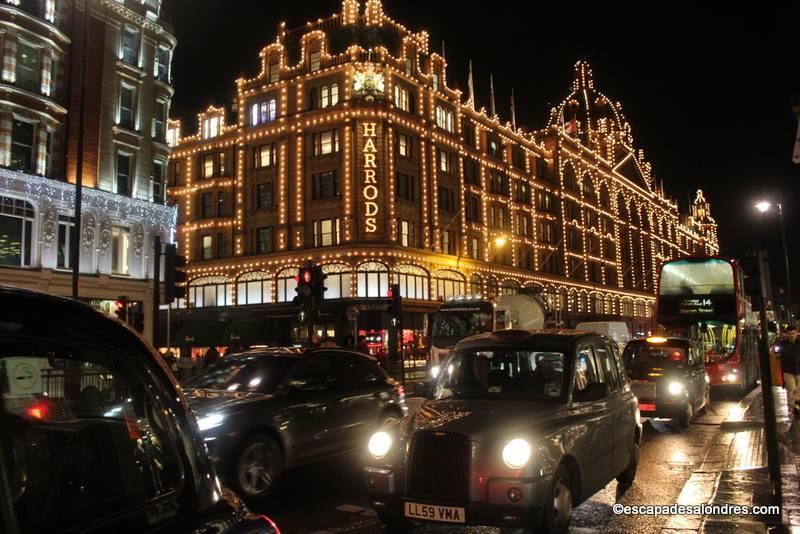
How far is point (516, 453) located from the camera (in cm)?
548

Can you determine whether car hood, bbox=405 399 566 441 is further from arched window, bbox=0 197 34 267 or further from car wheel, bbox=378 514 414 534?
arched window, bbox=0 197 34 267

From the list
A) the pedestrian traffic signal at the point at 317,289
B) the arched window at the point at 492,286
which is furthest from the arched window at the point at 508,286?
the pedestrian traffic signal at the point at 317,289

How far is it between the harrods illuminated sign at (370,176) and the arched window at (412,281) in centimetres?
353

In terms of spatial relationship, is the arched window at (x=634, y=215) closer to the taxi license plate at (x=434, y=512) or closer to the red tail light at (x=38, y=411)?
the taxi license plate at (x=434, y=512)

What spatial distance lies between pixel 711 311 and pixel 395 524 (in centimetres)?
1723

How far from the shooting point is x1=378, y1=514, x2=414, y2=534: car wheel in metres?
5.76

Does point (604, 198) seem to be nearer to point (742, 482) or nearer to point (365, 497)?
point (742, 482)

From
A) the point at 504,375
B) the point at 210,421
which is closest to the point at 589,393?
the point at 504,375

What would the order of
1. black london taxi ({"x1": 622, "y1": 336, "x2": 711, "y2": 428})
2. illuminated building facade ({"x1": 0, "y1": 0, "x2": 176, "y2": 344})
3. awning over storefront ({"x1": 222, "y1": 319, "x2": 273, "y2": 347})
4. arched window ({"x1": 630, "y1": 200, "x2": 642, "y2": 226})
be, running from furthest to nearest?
arched window ({"x1": 630, "y1": 200, "x2": 642, "y2": 226}) → awning over storefront ({"x1": 222, "y1": 319, "x2": 273, "y2": 347}) → illuminated building facade ({"x1": 0, "y1": 0, "x2": 176, "y2": 344}) → black london taxi ({"x1": 622, "y1": 336, "x2": 711, "y2": 428})

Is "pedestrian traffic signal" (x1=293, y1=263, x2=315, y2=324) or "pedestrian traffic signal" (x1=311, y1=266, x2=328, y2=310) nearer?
"pedestrian traffic signal" (x1=293, y1=263, x2=315, y2=324)

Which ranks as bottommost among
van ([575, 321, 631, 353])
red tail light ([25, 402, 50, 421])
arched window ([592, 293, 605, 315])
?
red tail light ([25, 402, 50, 421])

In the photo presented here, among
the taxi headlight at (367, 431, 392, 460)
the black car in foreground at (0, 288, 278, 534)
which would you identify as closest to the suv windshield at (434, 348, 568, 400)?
the taxi headlight at (367, 431, 392, 460)

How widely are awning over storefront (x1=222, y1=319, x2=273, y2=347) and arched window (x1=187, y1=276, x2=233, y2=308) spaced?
9652mm

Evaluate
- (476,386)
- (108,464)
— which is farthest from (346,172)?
(108,464)
